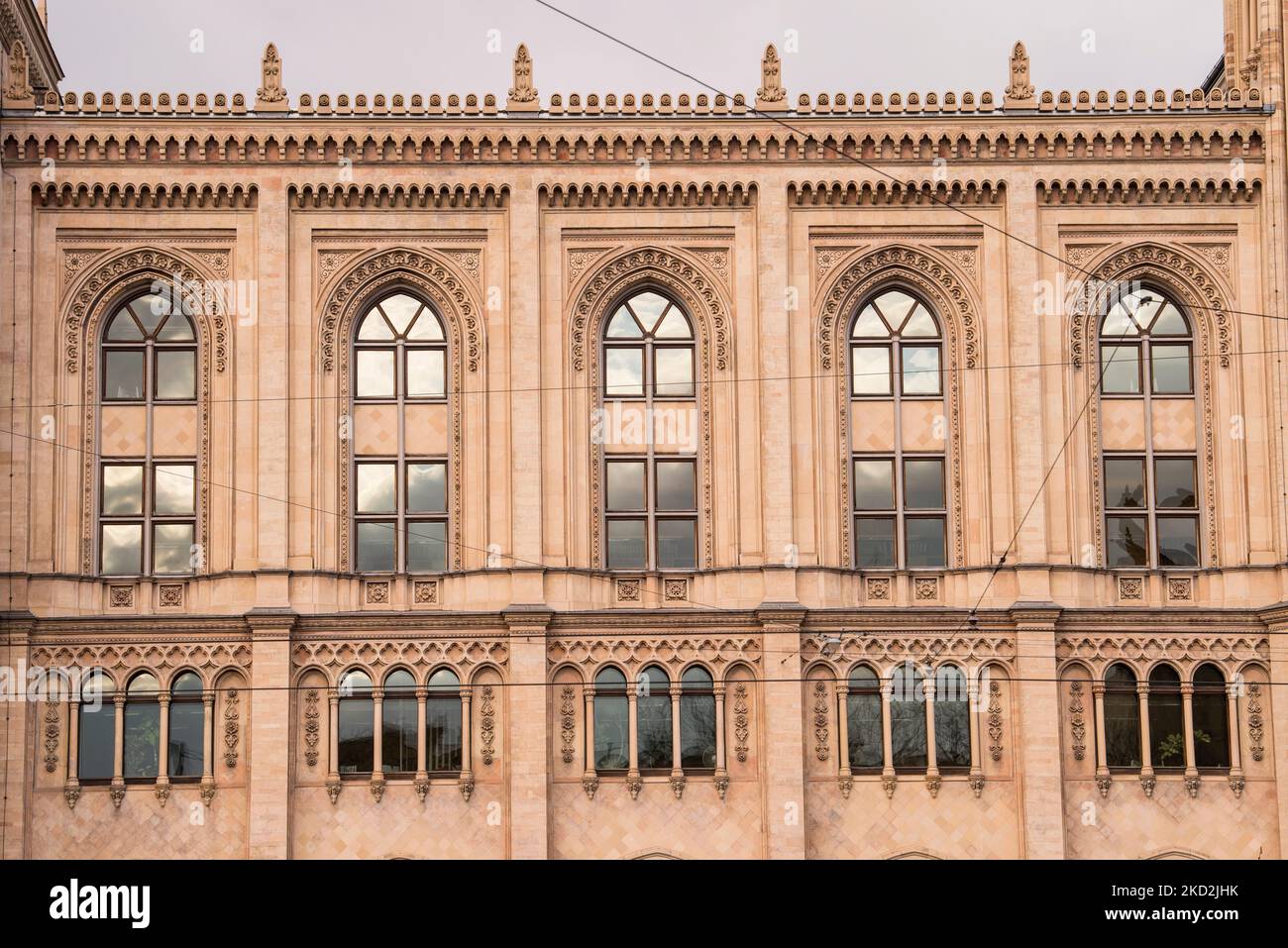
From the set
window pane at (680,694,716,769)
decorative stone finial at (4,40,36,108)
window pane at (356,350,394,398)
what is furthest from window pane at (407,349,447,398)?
decorative stone finial at (4,40,36,108)

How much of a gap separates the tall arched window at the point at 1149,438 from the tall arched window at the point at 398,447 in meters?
15.0

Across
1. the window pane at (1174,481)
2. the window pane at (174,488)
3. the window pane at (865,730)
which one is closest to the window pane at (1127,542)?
the window pane at (1174,481)

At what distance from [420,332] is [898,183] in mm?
11280

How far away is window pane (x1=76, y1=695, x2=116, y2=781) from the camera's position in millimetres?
38844

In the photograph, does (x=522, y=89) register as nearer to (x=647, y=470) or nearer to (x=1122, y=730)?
(x=647, y=470)

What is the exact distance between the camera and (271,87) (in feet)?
133

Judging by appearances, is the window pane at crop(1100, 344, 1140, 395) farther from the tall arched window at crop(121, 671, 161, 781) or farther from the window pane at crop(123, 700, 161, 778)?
the window pane at crop(123, 700, 161, 778)

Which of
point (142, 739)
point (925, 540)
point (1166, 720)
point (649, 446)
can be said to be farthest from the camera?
point (649, 446)

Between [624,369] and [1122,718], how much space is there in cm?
1334

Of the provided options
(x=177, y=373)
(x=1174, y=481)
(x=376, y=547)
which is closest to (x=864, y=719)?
(x=1174, y=481)

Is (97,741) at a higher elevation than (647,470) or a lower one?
lower

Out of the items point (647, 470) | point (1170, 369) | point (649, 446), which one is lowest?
point (647, 470)

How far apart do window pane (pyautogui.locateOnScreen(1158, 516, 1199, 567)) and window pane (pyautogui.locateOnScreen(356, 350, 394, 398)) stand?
1752cm
